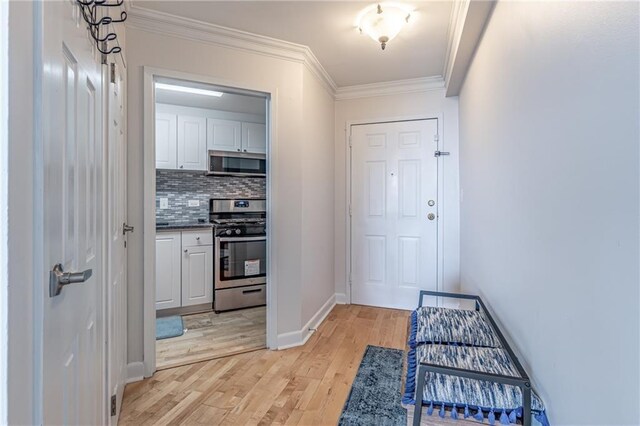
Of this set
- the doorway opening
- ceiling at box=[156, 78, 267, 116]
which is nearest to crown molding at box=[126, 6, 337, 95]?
the doorway opening

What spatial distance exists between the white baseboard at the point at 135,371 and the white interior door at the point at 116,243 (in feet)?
0.35

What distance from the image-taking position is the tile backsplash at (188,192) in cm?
380

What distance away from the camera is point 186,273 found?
3.31m

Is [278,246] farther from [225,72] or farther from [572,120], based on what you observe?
[572,120]

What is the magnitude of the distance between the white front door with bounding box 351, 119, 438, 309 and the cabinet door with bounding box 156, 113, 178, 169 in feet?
6.62

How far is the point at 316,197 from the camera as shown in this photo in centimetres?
300

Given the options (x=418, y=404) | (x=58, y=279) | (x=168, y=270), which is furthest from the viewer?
(x=168, y=270)

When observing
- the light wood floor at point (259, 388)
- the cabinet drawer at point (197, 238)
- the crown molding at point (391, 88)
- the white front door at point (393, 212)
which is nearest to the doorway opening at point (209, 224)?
the cabinet drawer at point (197, 238)

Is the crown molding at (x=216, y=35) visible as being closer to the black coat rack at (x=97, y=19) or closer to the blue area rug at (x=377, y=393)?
the black coat rack at (x=97, y=19)

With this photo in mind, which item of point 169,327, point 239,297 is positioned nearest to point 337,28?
point 239,297

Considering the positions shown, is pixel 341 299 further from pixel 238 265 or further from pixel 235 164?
pixel 235 164

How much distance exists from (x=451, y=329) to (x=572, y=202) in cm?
89

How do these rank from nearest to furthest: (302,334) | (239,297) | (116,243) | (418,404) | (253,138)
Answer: (418,404) → (116,243) → (302,334) → (239,297) → (253,138)

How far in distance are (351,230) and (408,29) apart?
2023mm
